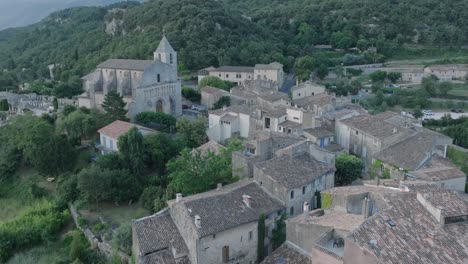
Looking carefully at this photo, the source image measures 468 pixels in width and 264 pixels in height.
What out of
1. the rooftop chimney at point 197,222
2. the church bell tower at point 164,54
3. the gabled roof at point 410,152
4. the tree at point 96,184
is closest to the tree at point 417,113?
the gabled roof at point 410,152

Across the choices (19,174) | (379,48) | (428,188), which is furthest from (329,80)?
(428,188)

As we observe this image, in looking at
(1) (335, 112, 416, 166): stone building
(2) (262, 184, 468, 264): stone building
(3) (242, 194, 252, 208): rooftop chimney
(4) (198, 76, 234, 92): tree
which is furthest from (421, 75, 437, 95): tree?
(3) (242, 194, 252, 208): rooftop chimney

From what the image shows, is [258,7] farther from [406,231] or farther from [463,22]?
[406,231]

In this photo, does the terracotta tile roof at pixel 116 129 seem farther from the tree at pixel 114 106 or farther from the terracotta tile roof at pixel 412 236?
the terracotta tile roof at pixel 412 236

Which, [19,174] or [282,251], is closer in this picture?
[282,251]

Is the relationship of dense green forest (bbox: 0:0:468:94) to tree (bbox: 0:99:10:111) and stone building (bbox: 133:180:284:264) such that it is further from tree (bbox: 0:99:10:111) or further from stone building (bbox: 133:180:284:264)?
stone building (bbox: 133:180:284:264)

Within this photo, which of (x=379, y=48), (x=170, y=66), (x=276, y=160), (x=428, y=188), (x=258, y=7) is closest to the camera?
(x=428, y=188)
